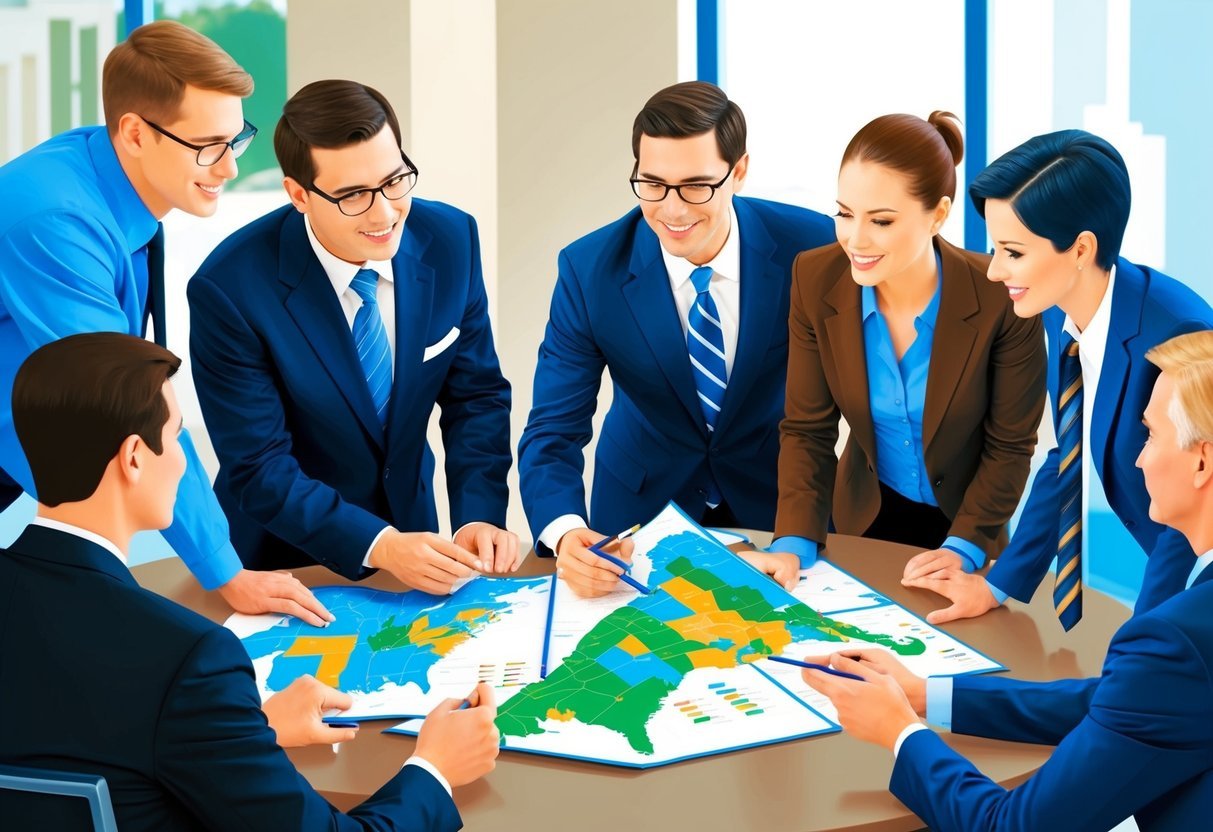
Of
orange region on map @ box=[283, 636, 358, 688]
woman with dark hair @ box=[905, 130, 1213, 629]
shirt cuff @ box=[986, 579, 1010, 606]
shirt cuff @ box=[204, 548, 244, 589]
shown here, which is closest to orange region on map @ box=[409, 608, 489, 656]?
orange region on map @ box=[283, 636, 358, 688]

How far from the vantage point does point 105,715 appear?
4.80 feet

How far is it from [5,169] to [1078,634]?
7.54ft

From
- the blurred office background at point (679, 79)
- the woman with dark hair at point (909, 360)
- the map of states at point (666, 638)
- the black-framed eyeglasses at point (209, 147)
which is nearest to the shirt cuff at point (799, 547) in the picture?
the woman with dark hair at point (909, 360)

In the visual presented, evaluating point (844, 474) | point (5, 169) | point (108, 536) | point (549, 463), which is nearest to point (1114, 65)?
point (844, 474)

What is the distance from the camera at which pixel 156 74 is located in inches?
109

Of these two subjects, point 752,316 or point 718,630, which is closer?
point 718,630

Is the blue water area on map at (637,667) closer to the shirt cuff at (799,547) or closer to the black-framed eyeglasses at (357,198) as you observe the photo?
the shirt cuff at (799,547)

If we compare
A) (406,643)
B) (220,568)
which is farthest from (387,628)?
(220,568)

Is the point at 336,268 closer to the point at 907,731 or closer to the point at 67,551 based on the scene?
the point at 67,551

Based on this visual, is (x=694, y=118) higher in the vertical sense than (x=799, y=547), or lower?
higher

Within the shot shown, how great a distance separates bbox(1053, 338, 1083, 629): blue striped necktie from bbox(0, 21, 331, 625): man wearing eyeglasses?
4.39 feet

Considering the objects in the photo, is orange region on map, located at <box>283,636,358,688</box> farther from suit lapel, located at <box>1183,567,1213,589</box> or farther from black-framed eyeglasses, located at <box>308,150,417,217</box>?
suit lapel, located at <box>1183,567,1213,589</box>

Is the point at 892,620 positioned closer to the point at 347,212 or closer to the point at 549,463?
the point at 549,463

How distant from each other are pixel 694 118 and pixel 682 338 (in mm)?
519
